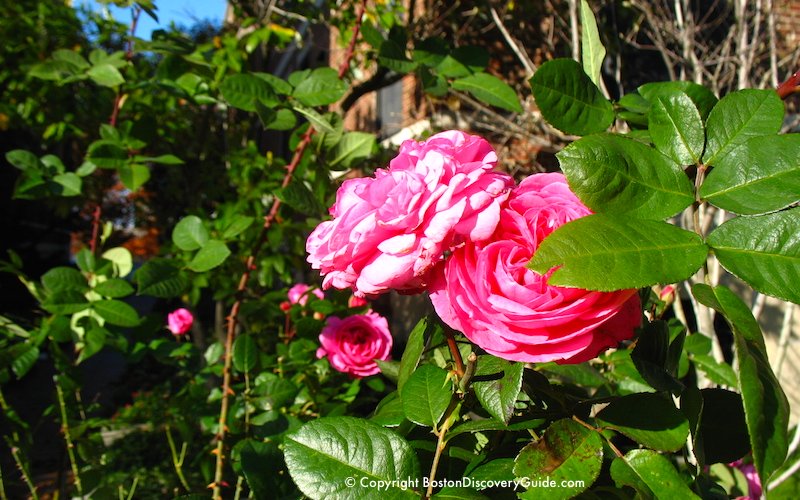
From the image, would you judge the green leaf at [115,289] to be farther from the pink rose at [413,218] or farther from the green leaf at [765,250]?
the green leaf at [765,250]

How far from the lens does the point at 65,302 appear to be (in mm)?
1696

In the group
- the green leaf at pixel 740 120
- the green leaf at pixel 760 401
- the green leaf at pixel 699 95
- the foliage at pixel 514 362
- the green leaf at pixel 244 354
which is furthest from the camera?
the green leaf at pixel 244 354

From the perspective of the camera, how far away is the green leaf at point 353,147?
178 cm

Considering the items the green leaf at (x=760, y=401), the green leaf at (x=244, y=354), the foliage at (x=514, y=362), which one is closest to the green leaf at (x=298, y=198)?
the foliage at (x=514, y=362)

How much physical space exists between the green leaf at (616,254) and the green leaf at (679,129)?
0.17m

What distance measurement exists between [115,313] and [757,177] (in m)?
1.66

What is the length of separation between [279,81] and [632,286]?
139 cm

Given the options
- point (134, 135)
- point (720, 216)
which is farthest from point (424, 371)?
point (720, 216)

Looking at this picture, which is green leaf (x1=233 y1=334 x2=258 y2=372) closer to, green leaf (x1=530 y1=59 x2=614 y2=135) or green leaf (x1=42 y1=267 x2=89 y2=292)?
green leaf (x1=42 y1=267 x2=89 y2=292)

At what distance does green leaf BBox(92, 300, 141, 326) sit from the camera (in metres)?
1.68

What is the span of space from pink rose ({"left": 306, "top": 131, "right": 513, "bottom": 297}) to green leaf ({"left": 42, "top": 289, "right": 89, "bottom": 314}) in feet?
4.42

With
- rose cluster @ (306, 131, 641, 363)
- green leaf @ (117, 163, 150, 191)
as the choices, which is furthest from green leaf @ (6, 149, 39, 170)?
rose cluster @ (306, 131, 641, 363)

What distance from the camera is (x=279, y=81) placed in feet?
5.53

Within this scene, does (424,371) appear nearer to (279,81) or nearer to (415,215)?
(415,215)
